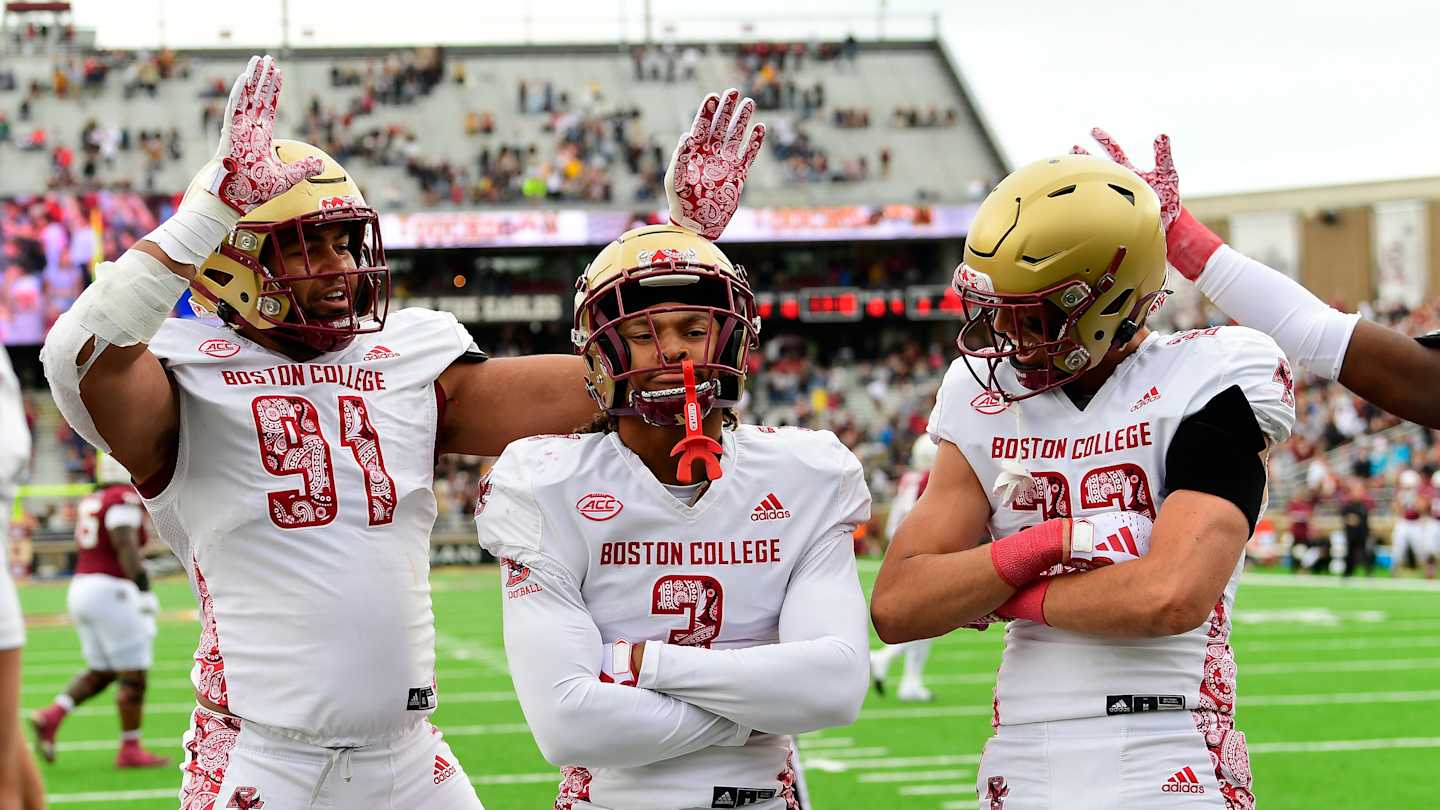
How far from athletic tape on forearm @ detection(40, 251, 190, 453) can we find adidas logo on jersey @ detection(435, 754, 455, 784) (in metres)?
1.17

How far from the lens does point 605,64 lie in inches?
1598

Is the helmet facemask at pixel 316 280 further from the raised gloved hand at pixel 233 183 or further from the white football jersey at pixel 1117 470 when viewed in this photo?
the white football jersey at pixel 1117 470

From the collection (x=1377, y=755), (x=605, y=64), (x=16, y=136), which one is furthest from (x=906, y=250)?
(x=1377, y=755)

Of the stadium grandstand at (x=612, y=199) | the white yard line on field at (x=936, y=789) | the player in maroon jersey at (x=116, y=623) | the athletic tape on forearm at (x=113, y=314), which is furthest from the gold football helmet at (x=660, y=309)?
the stadium grandstand at (x=612, y=199)

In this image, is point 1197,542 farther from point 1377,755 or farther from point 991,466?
point 1377,755

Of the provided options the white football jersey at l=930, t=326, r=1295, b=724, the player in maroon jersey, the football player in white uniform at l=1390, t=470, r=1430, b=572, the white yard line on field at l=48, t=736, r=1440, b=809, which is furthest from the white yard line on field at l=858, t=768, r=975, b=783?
the football player in white uniform at l=1390, t=470, r=1430, b=572

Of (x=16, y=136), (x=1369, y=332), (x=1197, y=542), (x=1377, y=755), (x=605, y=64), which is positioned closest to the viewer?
(x=1197, y=542)

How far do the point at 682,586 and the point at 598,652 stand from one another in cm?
21

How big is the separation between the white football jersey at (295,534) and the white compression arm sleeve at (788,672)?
86cm

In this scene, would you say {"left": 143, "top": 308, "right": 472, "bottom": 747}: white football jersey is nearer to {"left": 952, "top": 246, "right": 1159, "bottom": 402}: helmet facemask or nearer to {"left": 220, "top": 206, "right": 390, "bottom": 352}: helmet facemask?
{"left": 220, "top": 206, "right": 390, "bottom": 352}: helmet facemask

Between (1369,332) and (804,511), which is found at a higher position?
(1369,332)

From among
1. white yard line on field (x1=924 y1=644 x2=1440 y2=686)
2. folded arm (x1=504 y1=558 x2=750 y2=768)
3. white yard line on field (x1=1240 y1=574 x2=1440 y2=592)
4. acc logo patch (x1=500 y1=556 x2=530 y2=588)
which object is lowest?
white yard line on field (x1=1240 y1=574 x2=1440 y2=592)

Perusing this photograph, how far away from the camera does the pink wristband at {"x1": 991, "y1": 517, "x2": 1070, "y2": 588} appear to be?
3.03 meters

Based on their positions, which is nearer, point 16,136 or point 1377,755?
point 1377,755
